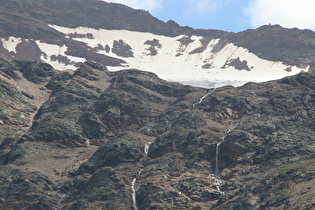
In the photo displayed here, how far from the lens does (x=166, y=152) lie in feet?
512

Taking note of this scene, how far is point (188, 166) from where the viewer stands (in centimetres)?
14612

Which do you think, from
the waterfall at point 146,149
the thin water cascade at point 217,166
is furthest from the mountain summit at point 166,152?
the waterfall at point 146,149

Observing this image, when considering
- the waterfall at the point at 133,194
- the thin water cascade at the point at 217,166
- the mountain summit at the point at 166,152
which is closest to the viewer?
the mountain summit at the point at 166,152

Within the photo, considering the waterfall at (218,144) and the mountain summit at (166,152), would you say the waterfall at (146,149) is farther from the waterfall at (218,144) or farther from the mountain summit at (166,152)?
the waterfall at (218,144)

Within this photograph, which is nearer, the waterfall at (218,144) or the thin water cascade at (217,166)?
the thin water cascade at (217,166)

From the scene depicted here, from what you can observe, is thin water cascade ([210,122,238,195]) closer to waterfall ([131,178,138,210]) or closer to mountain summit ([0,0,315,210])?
mountain summit ([0,0,315,210])

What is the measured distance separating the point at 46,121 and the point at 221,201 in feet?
267

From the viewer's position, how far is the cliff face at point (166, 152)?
128 metres

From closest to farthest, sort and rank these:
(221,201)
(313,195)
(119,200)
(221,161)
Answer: (313,195), (221,201), (119,200), (221,161)

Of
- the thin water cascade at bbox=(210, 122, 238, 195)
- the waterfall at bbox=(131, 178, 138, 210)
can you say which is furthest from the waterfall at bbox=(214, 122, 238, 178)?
the waterfall at bbox=(131, 178, 138, 210)

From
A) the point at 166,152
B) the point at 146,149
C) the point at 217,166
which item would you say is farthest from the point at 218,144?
the point at 146,149

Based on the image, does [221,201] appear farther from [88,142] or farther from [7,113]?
[7,113]

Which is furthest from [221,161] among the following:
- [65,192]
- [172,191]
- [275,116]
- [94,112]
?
[94,112]

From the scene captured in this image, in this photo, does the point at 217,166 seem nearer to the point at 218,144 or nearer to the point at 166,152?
the point at 218,144
